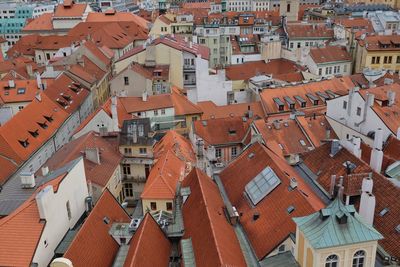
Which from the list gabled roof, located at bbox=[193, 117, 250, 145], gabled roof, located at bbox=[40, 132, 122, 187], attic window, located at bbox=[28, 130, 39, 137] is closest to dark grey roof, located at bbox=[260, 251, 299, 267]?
gabled roof, located at bbox=[40, 132, 122, 187]

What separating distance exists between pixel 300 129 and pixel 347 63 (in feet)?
142

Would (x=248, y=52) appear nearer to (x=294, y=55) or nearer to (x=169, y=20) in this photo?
(x=294, y=55)

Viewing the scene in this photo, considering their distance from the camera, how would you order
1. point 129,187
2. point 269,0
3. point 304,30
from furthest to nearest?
point 269,0 → point 304,30 → point 129,187

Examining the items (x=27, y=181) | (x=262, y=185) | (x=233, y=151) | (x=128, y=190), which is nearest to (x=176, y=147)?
(x=128, y=190)

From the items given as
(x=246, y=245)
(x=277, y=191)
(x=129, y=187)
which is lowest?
(x=129, y=187)

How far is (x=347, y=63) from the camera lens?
97.9 metres

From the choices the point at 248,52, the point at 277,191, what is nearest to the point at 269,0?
the point at 248,52

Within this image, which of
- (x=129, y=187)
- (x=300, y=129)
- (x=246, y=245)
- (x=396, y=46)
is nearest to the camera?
(x=246, y=245)

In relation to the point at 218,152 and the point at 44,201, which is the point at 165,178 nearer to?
the point at 44,201

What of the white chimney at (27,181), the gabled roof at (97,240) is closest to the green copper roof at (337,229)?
the gabled roof at (97,240)

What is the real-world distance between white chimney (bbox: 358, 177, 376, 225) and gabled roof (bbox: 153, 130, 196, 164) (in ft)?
69.1

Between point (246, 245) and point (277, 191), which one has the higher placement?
point (277, 191)

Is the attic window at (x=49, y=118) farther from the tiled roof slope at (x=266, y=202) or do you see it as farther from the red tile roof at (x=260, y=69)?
the tiled roof slope at (x=266, y=202)

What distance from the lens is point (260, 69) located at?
324ft
